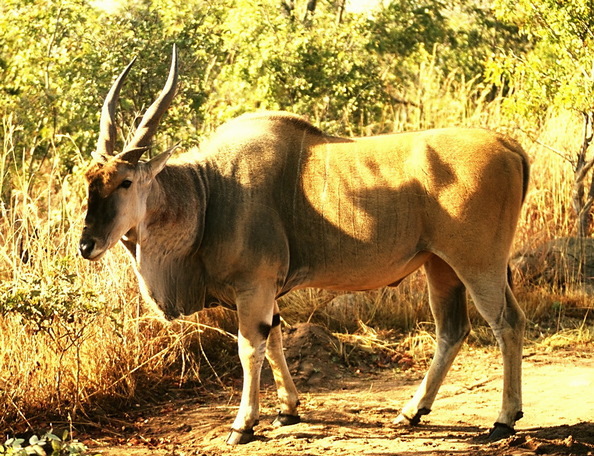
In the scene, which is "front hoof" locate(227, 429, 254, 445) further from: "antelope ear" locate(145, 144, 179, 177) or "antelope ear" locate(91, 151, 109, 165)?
"antelope ear" locate(91, 151, 109, 165)

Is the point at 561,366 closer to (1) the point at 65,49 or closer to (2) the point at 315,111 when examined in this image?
(2) the point at 315,111

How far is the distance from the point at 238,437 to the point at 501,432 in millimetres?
1520

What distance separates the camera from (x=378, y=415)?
6555 mm

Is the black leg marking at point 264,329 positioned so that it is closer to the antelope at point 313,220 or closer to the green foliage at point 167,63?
the antelope at point 313,220

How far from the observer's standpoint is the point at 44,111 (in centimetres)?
1034

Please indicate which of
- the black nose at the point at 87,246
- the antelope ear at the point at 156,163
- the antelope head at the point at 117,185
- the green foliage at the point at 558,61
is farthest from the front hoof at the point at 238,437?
the green foliage at the point at 558,61

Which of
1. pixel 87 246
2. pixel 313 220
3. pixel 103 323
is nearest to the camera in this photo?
pixel 87 246

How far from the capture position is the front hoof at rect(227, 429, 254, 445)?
19.3 ft

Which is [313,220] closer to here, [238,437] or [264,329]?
[264,329]

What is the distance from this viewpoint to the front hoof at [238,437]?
5.88 m

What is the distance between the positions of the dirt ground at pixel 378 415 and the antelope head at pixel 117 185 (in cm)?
139

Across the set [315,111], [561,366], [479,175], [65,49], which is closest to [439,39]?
[315,111]

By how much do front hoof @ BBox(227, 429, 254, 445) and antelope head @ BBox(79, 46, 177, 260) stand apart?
1311 millimetres

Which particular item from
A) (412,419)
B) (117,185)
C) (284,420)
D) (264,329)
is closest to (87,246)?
(117,185)
